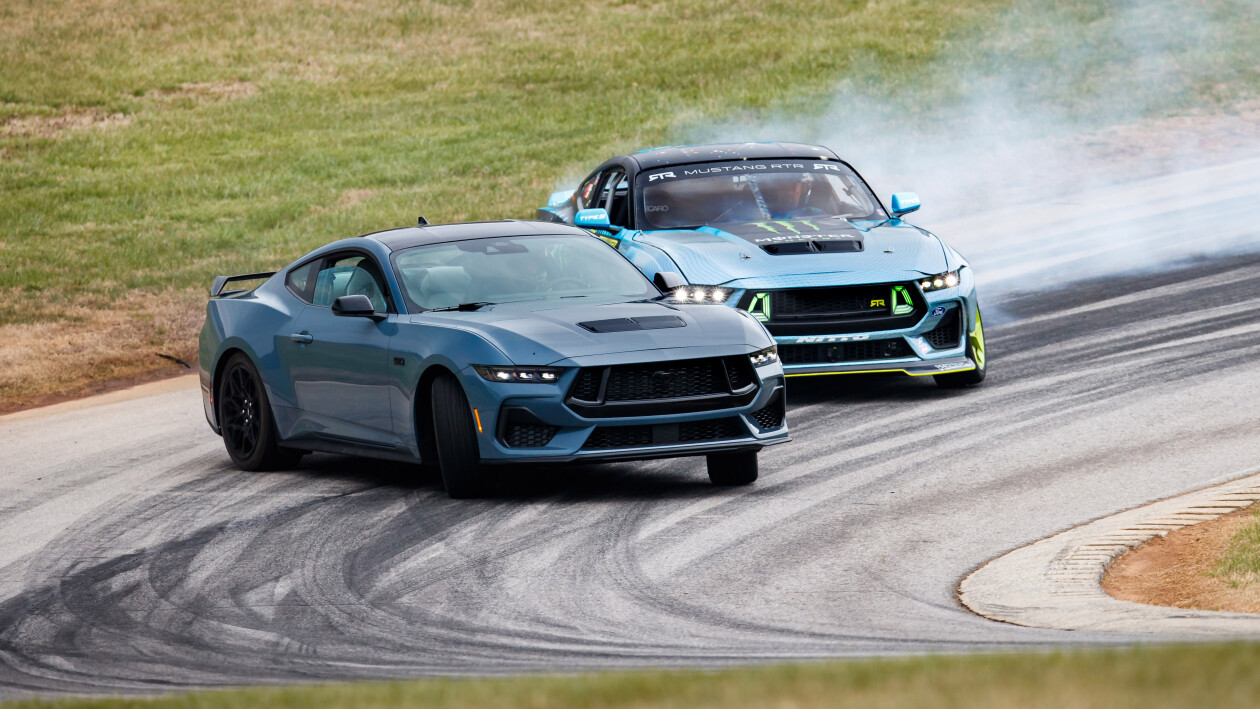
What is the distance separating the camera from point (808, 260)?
11.6 m

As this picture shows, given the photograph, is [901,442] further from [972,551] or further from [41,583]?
[41,583]

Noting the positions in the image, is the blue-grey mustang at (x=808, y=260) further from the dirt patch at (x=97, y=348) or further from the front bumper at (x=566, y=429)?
the dirt patch at (x=97, y=348)

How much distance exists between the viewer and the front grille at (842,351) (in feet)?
37.2

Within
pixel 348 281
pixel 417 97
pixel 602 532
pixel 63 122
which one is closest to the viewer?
pixel 602 532

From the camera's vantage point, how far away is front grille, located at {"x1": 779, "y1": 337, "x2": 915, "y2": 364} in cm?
1134

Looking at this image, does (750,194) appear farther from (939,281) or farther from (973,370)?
(973,370)

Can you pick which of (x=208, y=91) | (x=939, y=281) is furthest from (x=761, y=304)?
(x=208, y=91)

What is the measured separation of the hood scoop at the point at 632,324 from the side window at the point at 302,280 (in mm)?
2233

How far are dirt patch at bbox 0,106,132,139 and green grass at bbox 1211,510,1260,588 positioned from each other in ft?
87.3

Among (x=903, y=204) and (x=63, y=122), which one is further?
(x=63, y=122)

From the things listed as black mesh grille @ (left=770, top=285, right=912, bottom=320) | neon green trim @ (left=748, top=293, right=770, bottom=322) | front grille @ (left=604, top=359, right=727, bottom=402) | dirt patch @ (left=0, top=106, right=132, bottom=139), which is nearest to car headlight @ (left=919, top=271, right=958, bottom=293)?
black mesh grille @ (left=770, top=285, right=912, bottom=320)

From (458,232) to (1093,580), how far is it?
4.65m

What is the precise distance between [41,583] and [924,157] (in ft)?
74.9

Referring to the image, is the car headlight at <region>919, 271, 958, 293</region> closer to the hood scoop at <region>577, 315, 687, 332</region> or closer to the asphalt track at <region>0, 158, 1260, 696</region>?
the asphalt track at <region>0, 158, 1260, 696</region>
